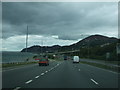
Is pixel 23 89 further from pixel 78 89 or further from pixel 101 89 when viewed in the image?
pixel 101 89

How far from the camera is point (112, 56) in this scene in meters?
58.4

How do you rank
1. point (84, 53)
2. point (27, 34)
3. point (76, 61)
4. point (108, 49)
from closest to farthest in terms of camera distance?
point (27, 34)
point (76, 61)
point (108, 49)
point (84, 53)

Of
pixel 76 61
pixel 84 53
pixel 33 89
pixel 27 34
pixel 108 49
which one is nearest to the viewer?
pixel 33 89

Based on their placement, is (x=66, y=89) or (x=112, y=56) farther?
(x=112, y=56)

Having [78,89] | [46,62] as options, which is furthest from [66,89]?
[46,62]

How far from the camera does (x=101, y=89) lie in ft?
38.6

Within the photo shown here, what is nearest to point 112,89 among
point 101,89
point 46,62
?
point 101,89

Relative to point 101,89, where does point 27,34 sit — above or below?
above

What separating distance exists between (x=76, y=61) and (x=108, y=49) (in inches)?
1250

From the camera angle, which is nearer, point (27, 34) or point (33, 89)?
point (33, 89)

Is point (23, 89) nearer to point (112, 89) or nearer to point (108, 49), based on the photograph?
point (112, 89)

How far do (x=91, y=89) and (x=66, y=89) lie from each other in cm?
135

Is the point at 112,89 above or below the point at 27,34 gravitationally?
below

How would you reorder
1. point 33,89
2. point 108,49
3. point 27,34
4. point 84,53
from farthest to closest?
point 84,53 < point 108,49 < point 27,34 < point 33,89
